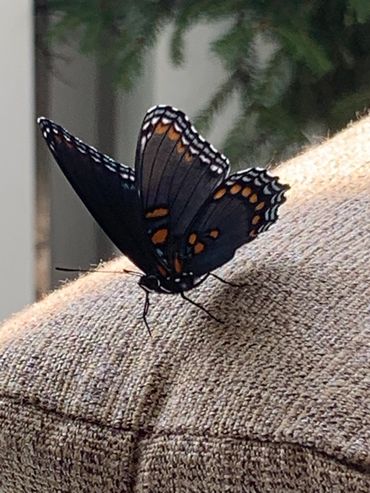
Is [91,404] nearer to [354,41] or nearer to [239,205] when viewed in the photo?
[239,205]

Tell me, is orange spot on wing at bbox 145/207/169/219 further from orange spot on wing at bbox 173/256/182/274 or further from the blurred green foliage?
the blurred green foliage


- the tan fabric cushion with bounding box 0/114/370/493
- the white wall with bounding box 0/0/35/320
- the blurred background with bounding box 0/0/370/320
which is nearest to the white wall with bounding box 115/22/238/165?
the blurred background with bounding box 0/0/370/320

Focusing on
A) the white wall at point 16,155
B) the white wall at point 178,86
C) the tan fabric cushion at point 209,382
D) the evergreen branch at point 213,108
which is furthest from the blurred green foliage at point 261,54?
the tan fabric cushion at point 209,382

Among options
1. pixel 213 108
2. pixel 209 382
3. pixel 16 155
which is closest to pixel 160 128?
pixel 209 382

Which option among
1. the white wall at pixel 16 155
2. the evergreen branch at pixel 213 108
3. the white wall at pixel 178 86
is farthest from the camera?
the white wall at pixel 178 86

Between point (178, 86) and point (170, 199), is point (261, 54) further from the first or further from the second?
point (170, 199)

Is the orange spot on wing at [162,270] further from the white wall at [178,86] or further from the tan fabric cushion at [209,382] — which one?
the white wall at [178,86]
